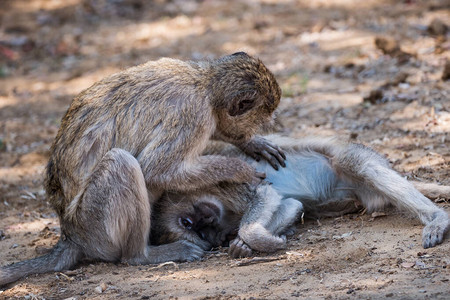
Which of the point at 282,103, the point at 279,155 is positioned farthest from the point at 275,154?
the point at 282,103

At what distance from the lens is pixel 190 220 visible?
5570 millimetres

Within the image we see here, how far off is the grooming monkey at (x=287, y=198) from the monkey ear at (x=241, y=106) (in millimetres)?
576

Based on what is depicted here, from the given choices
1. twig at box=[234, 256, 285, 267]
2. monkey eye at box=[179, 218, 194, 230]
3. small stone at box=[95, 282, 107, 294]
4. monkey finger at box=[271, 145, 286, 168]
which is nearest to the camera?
small stone at box=[95, 282, 107, 294]

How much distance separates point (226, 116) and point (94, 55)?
6212 millimetres

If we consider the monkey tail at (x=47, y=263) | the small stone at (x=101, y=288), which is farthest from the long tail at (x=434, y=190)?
the monkey tail at (x=47, y=263)

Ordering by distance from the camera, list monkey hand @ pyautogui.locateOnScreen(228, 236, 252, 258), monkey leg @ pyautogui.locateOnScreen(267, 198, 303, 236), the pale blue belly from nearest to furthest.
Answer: monkey hand @ pyautogui.locateOnScreen(228, 236, 252, 258), monkey leg @ pyautogui.locateOnScreen(267, 198, 303, 236), the pale blue belly

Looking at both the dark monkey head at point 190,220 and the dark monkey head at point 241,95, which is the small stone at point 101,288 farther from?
the dark monkey head at point 241,95

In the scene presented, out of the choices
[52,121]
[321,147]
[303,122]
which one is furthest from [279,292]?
[52,121]

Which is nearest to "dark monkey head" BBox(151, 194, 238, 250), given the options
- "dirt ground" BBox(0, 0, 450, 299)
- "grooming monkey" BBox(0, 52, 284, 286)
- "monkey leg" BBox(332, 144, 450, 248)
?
"grooming monkey" BBox(0, 52, 284, 286)

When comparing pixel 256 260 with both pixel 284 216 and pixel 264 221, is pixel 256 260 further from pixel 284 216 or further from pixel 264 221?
pixel 284 216

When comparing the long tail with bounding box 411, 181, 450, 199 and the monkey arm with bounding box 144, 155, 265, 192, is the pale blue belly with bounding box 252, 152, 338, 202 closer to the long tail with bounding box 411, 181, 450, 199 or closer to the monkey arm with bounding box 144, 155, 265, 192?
the monkey arm with bounding box 144, 155, 265, 192

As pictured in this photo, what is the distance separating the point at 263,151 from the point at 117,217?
152 centimetres

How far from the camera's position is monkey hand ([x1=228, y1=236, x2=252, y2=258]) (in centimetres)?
502

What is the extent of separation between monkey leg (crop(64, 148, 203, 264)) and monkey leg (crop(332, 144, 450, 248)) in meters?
1.50
